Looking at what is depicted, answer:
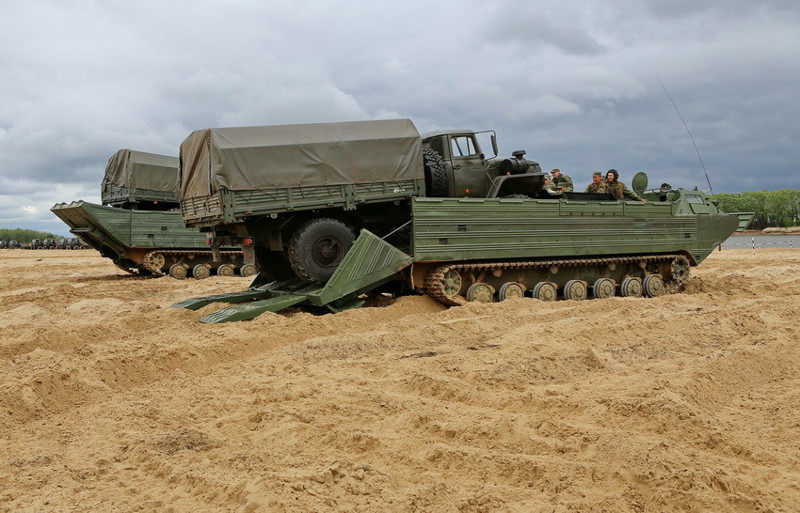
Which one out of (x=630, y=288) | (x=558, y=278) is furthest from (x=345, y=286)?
(x=630, y=288)

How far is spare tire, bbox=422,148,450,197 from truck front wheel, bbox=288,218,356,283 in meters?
1.80

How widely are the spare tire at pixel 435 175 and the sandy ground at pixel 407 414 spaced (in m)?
3.41

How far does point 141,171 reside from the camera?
2212 centimetres

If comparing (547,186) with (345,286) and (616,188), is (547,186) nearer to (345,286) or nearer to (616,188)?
(616,188)

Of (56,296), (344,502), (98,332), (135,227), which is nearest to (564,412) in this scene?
(344,502)

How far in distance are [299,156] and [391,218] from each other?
6.88 feet

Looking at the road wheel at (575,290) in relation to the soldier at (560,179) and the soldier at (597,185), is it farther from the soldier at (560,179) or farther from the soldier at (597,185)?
the soldier at (560,179)

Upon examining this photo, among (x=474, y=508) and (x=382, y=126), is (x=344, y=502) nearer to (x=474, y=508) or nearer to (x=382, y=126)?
(x=474, y=508)

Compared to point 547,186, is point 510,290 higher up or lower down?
lower down

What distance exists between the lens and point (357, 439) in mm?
4453

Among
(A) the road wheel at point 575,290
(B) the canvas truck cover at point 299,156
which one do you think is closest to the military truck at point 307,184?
(B) the canvas truck cover at point 299,156

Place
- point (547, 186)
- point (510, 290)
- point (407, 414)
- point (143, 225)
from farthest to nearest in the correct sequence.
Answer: point (143, 225)
point (547, 186)
point (510, 290)
point (407, 414)

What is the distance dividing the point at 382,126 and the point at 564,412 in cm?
719

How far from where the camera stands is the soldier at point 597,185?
1389 cm
